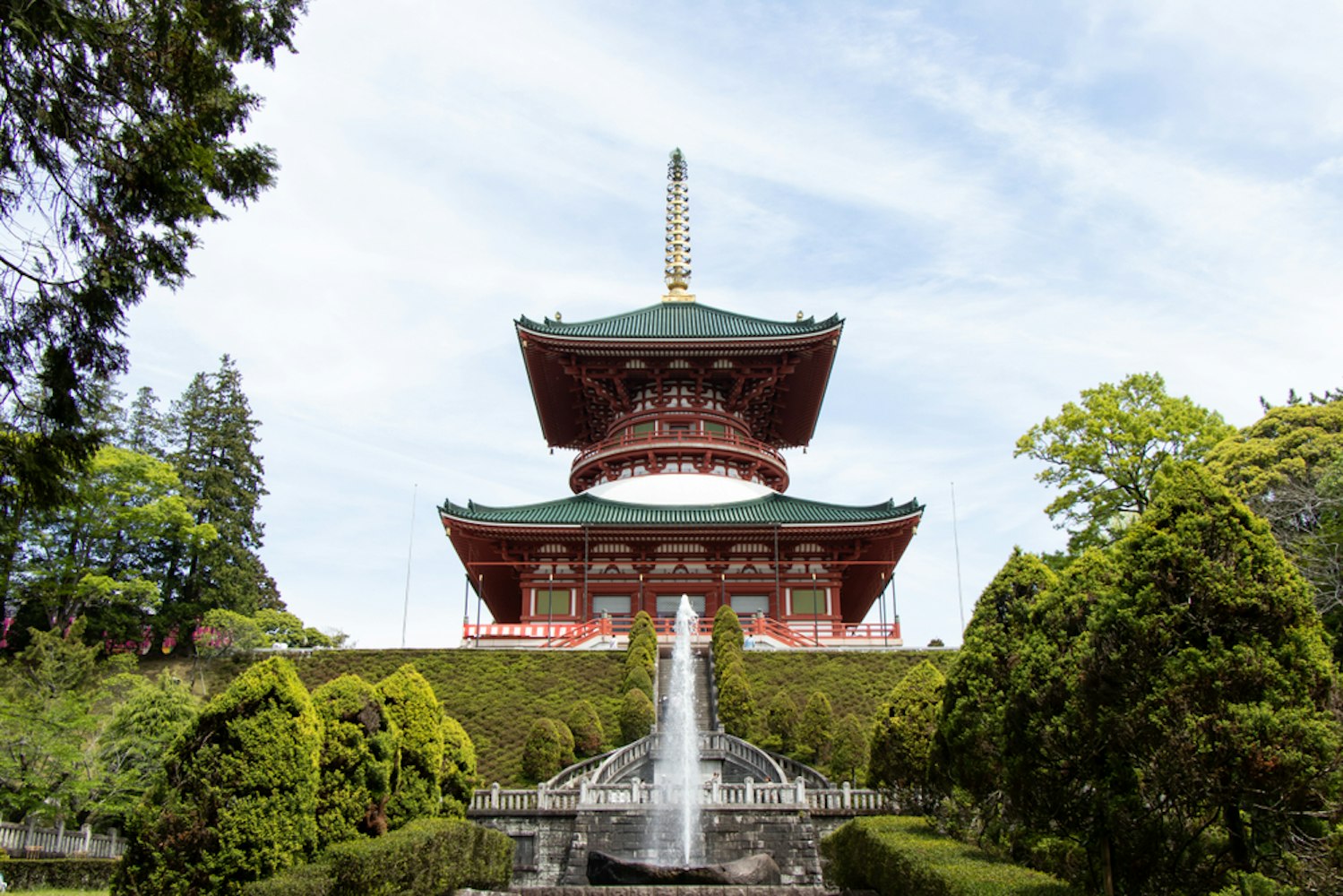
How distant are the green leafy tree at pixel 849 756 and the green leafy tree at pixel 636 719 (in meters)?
4.85

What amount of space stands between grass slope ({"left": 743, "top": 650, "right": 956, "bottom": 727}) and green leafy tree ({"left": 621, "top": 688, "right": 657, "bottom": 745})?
11.0 feet

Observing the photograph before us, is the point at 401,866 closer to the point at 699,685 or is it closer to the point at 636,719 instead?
the point at 636,719

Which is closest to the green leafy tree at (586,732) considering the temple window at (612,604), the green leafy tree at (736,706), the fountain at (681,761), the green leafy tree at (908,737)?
the fountain at (681,761)

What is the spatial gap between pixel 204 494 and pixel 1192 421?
138 ft

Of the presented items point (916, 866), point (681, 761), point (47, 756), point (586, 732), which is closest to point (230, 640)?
point (47, 756)

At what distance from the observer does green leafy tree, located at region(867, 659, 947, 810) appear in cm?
1547

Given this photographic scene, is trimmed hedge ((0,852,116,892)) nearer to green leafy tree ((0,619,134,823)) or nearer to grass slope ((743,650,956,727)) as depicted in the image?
green leafy tree ((0,619,134,823))

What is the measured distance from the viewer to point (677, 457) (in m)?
41.0

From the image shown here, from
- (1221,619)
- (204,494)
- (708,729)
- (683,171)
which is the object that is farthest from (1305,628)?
(683,171)

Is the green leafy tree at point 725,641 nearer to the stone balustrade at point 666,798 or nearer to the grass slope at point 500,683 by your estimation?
the grass slope at point 500,683

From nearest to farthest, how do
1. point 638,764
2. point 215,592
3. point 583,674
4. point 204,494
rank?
point 638,764, point 583,674, point 215,592, point 204,494

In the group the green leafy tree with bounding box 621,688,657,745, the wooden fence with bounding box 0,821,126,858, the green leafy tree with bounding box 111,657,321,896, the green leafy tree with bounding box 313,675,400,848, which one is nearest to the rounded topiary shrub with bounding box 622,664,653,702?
the green leafy tree with bounding box 621,688,657,745

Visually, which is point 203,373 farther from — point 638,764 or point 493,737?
point 638,764

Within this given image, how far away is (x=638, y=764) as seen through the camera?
74.1ft
